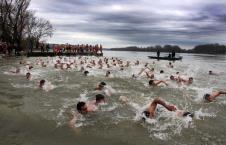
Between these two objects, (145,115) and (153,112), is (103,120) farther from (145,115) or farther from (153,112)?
(153,112)

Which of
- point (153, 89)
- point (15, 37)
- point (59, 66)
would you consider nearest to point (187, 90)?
point (153, 89)

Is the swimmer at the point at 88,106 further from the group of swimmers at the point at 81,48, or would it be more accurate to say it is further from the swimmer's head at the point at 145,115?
the group of swimmers at the point at 81,48

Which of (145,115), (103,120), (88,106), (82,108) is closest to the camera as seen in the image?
(145,115)

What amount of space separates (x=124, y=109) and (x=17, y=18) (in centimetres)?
4115

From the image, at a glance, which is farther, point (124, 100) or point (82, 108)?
point (124, 100)

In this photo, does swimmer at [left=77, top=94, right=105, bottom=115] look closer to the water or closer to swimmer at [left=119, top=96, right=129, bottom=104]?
the water

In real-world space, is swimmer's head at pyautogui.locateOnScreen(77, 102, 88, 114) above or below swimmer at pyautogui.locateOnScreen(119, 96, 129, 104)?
above

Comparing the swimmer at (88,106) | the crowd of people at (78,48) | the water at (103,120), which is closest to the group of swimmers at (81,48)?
the crowd of people at (78,48)

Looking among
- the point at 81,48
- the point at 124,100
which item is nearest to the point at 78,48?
the point at 81,48

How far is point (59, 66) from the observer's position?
97.4 feet

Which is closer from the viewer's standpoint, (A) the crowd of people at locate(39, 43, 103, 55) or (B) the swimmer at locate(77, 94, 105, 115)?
(B) the swimmer at locate(77, 94, 105, 115)

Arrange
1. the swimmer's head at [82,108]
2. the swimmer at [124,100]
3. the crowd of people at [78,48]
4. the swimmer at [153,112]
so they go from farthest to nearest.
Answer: the crowd of people at [78,48] < the swimmer at [124,100] < the swimmer's head at [82,108] < the swimmer at [153,112]

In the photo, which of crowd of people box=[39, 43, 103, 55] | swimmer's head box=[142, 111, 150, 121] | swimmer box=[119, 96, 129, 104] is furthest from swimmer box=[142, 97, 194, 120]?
crowd of people box=[39, 43, 103, 55]

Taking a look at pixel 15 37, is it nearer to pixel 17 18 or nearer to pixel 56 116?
pixel 17 18
